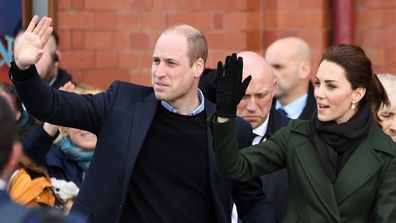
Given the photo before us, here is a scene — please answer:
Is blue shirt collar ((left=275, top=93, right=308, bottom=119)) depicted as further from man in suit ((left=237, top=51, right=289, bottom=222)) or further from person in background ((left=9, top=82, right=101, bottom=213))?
man in suit ((left=237, top=51, right=289, bottom=222))

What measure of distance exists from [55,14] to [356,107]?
3.57 meters

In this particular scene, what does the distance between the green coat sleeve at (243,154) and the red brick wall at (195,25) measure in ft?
11.1

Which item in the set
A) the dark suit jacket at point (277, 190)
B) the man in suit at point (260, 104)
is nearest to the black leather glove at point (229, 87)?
the dark suit jacket at point (277, 190)

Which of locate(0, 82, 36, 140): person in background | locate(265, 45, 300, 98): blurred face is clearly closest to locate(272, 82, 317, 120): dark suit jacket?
locate(265, 45, 300, 98): blurred face

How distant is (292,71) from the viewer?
28.9 ft

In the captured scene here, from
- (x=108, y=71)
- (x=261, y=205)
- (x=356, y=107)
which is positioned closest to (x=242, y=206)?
(x=261, y=205)

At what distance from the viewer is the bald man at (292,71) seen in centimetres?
864

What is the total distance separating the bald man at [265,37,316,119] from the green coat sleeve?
10.3 feet

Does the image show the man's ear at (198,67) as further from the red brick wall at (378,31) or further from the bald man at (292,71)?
the red brick wall at (378,31)

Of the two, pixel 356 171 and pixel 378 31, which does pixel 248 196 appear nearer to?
pixel 356 171

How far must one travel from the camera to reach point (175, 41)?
5.52 m

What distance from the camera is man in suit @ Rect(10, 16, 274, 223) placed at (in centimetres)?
536

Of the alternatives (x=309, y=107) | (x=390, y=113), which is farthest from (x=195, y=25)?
(x=390, y=113)

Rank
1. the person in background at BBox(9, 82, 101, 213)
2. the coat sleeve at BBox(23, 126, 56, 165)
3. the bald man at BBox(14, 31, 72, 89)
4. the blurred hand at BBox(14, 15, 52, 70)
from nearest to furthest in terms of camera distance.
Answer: the blurred hand at BBox(14, 15, 52, 70) < the person in background at BBox(9, 82, 101, 213) < the coat sleeve at BBox(23, 126, 56, 165) < the bald man at BBox(14, 31, 72, 89)
